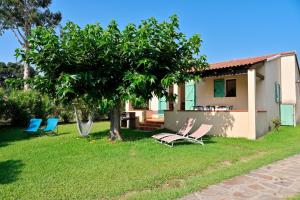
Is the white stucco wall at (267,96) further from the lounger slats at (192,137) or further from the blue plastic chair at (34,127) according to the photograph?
the blue plastic chair at (34,127)

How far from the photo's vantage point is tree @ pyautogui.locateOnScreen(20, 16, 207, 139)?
31.2ft

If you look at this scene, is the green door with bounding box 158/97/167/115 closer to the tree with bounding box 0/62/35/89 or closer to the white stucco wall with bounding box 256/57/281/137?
the white stucco wall with bounding box 256/57/281/137

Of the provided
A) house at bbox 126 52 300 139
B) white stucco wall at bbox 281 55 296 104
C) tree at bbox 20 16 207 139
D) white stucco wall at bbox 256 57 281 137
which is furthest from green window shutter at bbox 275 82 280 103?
tree at bbox 20 16 207 139

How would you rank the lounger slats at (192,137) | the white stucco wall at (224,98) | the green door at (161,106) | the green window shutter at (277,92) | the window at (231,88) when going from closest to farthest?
the lounger slats at (192,137)
the white stucco wall at (224,98)
the window at (231,88)
the green window shutter at (277,92)
the green door at (161,106)

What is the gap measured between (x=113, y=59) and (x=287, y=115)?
45.8 ft

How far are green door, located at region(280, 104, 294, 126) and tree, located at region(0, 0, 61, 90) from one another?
1023 inches

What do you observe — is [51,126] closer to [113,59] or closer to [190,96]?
[113,59]

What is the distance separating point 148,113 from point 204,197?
14.0 m

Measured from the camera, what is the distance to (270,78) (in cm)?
1598

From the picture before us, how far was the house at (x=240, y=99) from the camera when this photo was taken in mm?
12523

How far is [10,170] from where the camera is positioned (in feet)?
22.1

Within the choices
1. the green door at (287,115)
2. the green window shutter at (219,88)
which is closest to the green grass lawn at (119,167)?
the green window shutter at (219,88)

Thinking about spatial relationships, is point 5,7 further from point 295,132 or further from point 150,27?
point 295,132

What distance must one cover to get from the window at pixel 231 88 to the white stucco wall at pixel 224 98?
21 cm
